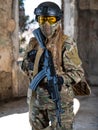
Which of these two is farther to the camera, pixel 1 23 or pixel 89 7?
pixel 89 7

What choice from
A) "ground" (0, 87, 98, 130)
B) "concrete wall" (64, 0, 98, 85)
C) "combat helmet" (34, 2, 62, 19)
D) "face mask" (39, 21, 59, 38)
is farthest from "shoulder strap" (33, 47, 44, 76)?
"concrete wall" (64, 0, 98, 85)

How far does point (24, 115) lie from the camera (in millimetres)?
4594

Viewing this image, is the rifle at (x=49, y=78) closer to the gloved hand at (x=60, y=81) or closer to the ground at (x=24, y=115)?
the gloved hand at (x=60, y=81)

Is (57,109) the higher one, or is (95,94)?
(57,109)

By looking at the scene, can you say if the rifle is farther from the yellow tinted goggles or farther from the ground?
the ground

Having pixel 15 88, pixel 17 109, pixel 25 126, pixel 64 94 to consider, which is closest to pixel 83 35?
pixel 15 88

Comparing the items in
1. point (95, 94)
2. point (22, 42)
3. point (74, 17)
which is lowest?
point (95, 94)

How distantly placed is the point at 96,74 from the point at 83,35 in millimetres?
807

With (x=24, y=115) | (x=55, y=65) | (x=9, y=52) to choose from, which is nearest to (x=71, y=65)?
(x=55, y=65)

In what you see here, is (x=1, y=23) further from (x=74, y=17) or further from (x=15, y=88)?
(x=74, y=17)

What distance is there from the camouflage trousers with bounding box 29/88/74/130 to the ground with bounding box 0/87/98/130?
5.80 ft

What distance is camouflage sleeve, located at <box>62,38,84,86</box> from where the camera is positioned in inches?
87.7

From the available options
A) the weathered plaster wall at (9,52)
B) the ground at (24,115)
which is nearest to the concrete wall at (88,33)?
the ground at (24,115)

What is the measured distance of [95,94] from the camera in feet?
19.7
